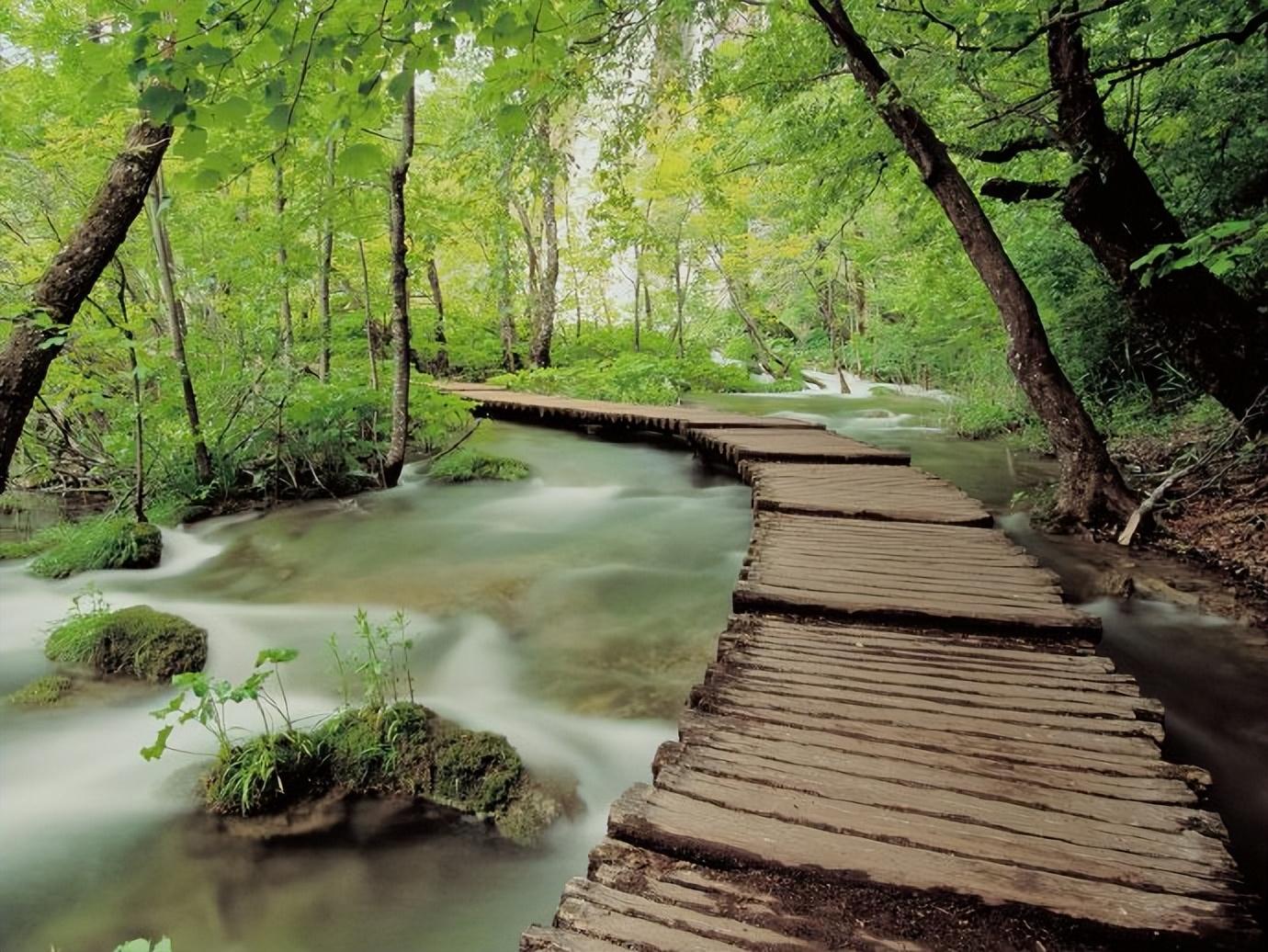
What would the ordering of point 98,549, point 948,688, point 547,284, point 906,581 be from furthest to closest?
point 547,284 < point 98,549 < point 906,581 < point 948,688

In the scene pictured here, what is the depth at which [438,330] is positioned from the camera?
19.5 m

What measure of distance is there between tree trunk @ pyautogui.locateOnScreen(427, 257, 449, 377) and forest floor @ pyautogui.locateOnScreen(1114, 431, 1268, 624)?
53.4 ft

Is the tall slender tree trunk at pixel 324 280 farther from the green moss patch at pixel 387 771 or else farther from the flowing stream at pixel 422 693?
the green moss patch at pixel 387 771

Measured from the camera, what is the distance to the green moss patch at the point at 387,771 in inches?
130

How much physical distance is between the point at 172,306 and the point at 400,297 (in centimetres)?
232

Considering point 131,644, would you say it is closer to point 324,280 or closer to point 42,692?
point 42,692

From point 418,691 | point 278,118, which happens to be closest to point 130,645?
point 418,691

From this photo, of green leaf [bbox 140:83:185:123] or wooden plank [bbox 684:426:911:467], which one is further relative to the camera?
wooden plank [bbox 684:426:911:467]

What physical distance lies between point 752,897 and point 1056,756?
53.2 inches

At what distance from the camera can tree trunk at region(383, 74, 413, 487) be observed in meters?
7.62

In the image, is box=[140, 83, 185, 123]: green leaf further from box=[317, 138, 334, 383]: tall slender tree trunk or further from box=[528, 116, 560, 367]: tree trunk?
box=[528, 116, 560, 367]: tree trunk

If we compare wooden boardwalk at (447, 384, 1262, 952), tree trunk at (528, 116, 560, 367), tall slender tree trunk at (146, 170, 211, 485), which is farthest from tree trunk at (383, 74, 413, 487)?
tree trunk at (528, 116, 560, 367)

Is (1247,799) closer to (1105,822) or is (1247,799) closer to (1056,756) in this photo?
(1056,756)

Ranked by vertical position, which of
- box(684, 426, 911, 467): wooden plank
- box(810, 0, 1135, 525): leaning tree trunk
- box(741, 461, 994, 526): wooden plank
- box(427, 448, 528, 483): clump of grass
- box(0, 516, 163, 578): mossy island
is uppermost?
box(810, 0, 1135, 525): leaning tree trunk
